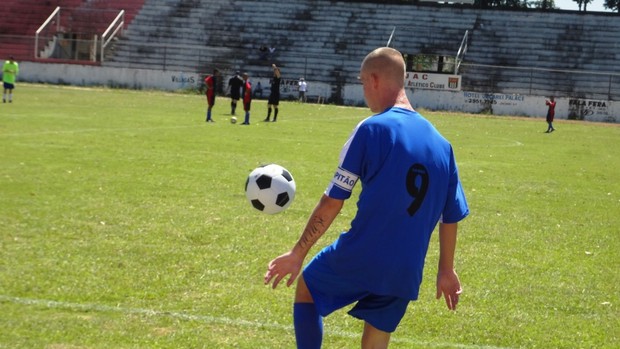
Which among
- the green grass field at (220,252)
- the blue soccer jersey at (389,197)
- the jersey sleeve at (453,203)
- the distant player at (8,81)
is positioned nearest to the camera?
the blue soccer jersey at (389,197)

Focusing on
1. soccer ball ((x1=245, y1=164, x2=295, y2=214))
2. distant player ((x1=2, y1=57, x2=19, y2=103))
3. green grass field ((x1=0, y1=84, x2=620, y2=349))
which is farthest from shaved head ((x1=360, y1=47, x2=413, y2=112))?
distant player ((x1=2, y1=57, x2=19, y2=103))

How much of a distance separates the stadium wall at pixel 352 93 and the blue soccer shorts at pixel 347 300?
4513cm

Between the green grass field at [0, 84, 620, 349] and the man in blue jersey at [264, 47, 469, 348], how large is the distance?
1526 mm

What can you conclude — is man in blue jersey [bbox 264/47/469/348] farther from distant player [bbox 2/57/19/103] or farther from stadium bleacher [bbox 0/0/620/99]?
stadium bleacher [bbox 0/0/620/99]

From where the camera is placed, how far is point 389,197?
429 cm

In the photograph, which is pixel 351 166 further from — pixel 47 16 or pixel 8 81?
pixel 47 16

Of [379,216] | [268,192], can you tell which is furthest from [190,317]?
[379,216]

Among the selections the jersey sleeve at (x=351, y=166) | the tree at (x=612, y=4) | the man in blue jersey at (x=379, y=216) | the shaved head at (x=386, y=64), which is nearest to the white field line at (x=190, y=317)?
the man in blue jersey at (x=379, y=216)

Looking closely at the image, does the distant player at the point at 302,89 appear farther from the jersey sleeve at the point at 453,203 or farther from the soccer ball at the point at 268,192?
the jersey sleeve at the point at 453,203

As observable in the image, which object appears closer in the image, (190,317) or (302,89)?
(190,317)

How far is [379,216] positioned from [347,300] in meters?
0.50

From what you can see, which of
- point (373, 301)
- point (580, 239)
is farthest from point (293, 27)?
point (373, 301)

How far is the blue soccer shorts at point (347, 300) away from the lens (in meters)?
4.45

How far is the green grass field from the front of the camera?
6.29 metres
